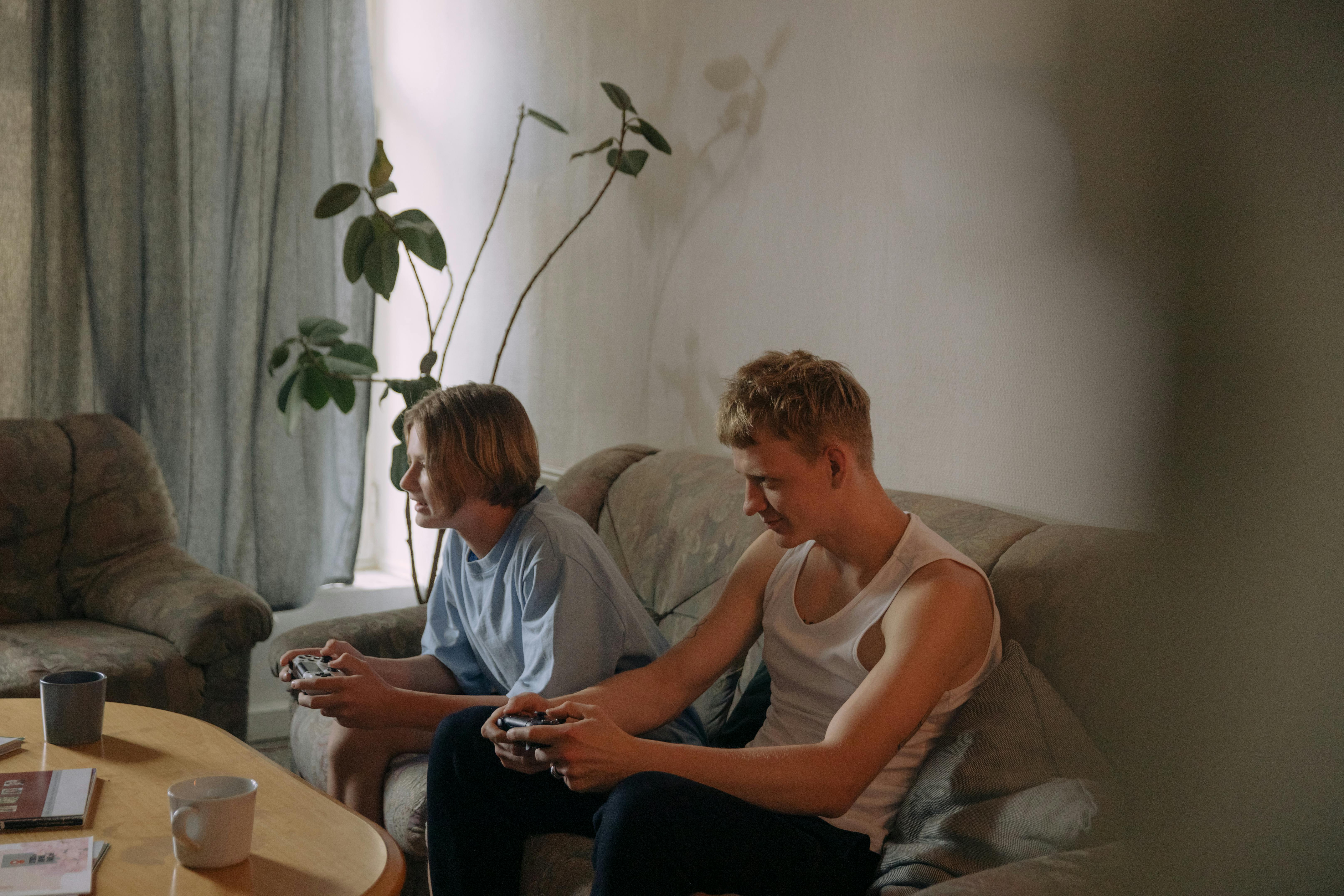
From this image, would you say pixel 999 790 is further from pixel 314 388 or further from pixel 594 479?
pixel 314 388

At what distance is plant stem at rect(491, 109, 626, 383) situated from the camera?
229 cm

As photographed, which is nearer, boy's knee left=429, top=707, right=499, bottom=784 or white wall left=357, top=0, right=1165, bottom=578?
boy's knee left=429, top=707, right=499, bottom=784

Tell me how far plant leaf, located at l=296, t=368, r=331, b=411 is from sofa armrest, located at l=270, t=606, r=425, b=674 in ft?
3.01

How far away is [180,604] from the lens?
7.47 ft

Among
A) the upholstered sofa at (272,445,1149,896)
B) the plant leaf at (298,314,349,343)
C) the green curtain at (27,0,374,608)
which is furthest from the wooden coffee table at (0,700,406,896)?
the green curtain at (27,0,374,608)

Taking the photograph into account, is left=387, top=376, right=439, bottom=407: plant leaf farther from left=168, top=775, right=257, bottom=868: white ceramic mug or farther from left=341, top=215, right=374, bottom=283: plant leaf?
left=168, top=775, right=257, bottom=868: white ceramic mug

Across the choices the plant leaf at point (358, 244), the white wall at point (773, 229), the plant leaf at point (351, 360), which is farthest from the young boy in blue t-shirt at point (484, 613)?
the plant leaf at point (351, 360)

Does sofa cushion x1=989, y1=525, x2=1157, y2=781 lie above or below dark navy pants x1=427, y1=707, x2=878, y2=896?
above

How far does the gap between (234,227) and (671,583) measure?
1.97 meters

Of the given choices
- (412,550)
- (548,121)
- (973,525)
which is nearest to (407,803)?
(973,525)

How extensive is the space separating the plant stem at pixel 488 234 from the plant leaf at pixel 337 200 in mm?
342

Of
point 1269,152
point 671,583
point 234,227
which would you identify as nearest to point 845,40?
point 671,583

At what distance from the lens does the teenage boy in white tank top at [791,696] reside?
105 centimetres

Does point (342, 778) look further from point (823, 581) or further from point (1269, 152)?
point (1269, 152)
